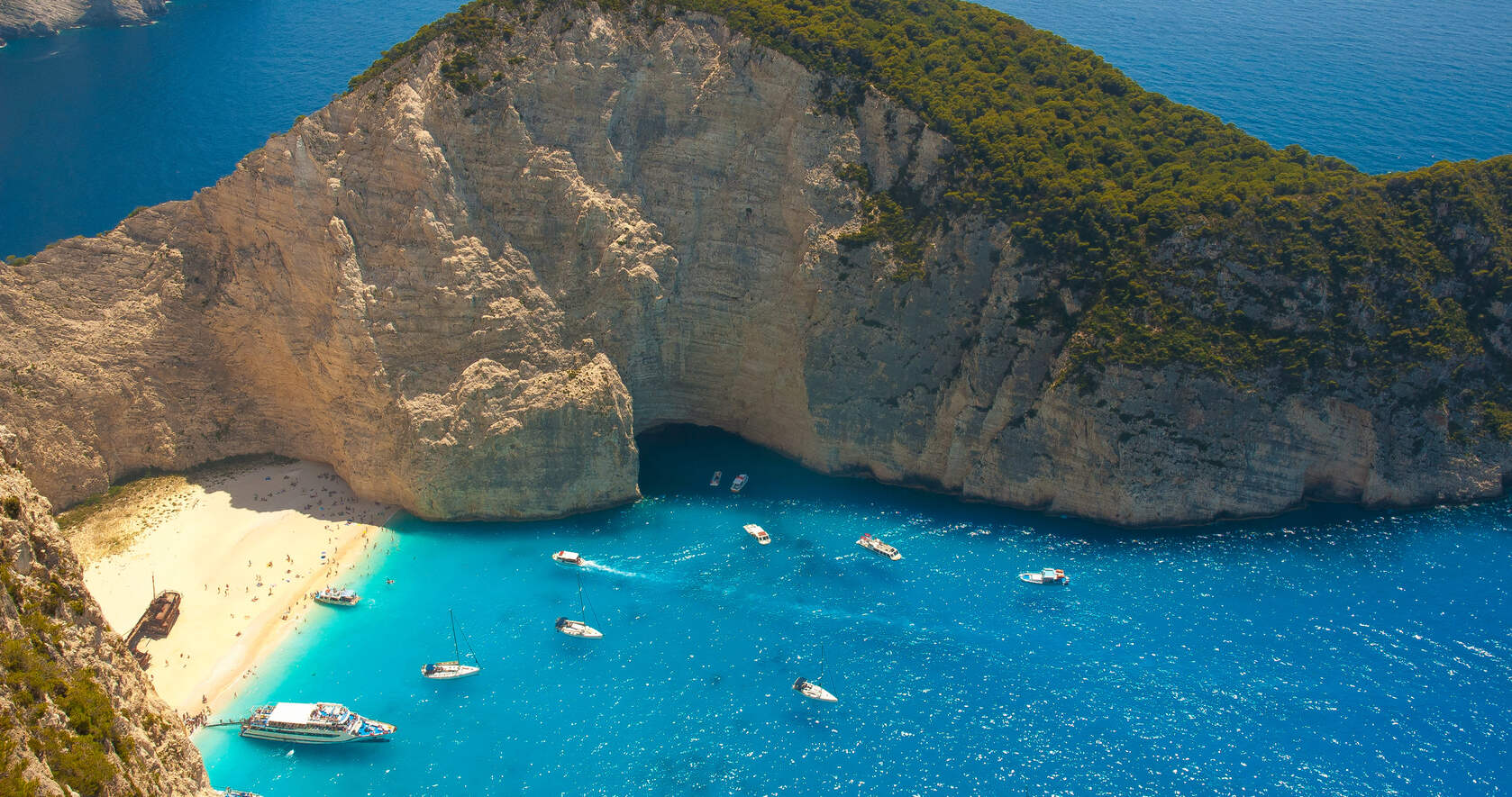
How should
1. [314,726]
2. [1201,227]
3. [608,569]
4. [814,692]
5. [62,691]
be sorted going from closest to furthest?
[62,691] → [314,726] → [814,692] → [608,569] → [1201,227]

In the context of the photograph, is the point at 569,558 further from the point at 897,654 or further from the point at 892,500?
the point at 892,500

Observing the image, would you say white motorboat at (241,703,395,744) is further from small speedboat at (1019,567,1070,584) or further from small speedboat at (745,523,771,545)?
small speedboat at (1019,567,1070,584)

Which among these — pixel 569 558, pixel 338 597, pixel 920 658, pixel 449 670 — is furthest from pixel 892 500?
pixel 338 597

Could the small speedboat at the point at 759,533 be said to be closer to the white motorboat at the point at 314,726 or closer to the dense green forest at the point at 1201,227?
the dense green forest at the point at 1201,227

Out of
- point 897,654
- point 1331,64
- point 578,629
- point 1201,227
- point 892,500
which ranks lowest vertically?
point 578,629

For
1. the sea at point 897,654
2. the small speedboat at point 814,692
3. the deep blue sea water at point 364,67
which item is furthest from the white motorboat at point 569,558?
the deep blue sea water at point 364,67

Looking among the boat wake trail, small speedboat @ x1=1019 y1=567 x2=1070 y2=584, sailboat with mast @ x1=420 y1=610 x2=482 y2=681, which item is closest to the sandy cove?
Answer: sailboat with mast @ x1=420 y1=610 x2=482 y2=681
